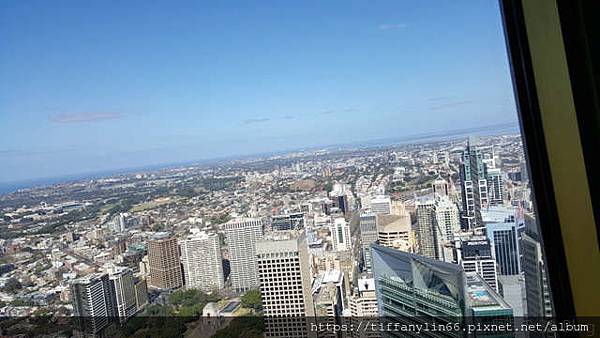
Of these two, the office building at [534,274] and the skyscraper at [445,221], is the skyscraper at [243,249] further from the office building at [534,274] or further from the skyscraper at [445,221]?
the office building at [534,274]

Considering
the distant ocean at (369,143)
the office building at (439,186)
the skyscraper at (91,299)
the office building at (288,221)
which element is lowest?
the skyscraper at (91,299)

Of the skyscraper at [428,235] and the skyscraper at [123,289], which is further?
the skyscraper at [428,235]

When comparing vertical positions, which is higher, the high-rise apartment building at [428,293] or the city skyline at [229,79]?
the city skyline at [229,79]

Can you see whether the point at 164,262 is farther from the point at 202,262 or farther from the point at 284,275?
the point at 284,275

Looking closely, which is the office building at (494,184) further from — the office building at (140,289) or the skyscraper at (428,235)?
the office building at (140,289)

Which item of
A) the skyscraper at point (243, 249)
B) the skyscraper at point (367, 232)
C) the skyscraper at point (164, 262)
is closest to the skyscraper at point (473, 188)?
the skyscraper at point (367, 232)

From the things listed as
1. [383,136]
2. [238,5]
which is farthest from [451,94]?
[238,5]
